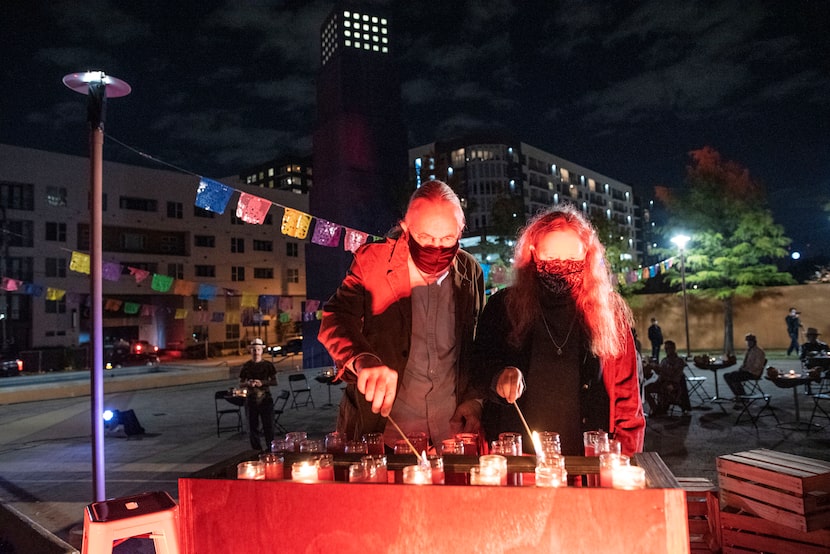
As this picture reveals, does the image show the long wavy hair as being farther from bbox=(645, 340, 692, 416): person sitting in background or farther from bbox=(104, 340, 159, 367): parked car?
bbox=(104, 340, 159, 367): parked car

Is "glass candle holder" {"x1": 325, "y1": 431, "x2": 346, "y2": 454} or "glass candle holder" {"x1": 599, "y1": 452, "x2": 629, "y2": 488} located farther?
"glass candle holder" {"x1": 325, "y1": 431, "x2": 346, "y2": 454}

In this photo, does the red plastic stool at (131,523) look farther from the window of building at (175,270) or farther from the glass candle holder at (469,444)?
the window of building at (175,270)

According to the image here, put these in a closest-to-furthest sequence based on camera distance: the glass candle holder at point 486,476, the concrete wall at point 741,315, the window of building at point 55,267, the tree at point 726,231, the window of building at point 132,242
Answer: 1. the glass candle holder at point 486,476
2. the concrete wall at point 741,315
3. the tree at point 726,231
4. the window of building at point 55,267
5. the window of building at point 132,242

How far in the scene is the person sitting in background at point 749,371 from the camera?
9805 millimetres

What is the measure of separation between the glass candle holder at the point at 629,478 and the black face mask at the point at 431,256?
1333mm

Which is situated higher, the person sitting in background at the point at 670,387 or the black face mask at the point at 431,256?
the black face mask at the point at 431,256

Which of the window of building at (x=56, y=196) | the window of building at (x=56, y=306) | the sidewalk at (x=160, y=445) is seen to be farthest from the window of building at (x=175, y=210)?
the sidewalk at (x=160, y=445)

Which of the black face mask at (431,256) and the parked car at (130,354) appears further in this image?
the parked car at (130,354)

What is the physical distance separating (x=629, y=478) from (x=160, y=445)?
33.6 feet

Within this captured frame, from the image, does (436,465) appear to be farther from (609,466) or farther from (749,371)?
(749,371)

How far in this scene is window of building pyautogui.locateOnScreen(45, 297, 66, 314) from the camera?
113ft

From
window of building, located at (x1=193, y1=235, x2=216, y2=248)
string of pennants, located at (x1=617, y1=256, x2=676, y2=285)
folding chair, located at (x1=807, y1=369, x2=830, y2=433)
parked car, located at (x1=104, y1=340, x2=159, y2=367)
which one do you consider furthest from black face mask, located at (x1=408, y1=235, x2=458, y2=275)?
window of building, located at (x1=193, y1=235, x2=216, y2=248)

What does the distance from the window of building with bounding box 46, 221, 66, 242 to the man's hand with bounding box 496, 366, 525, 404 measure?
4098cm

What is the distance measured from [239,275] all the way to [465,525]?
148 ft
